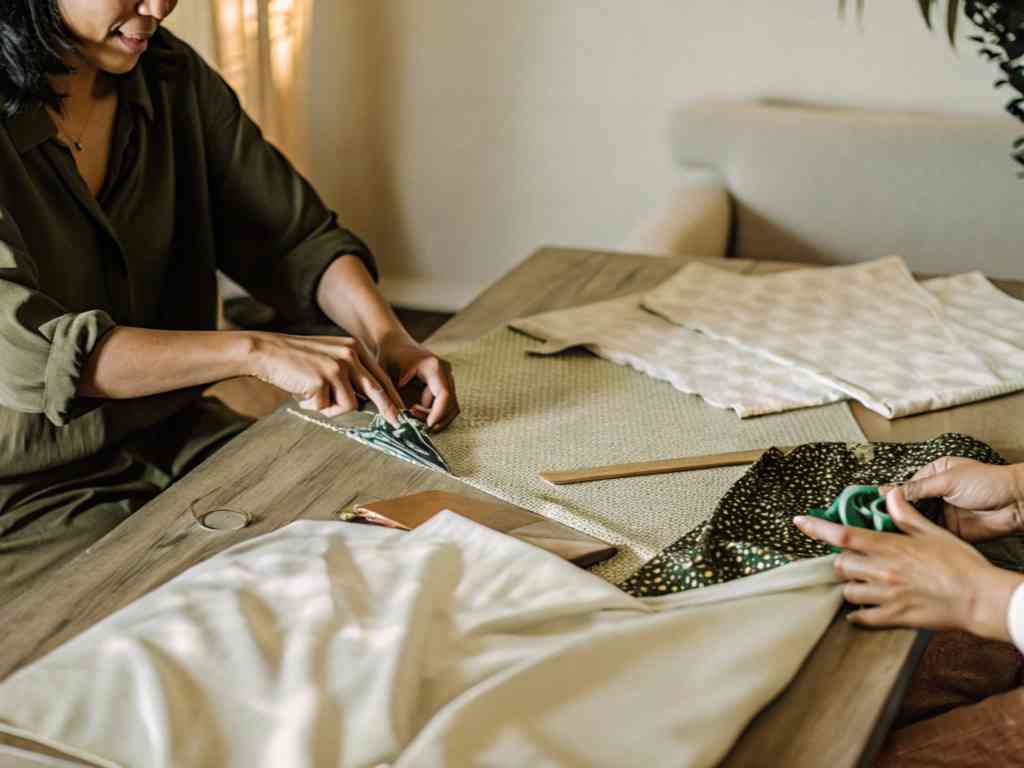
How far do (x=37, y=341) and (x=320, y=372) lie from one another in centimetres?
30

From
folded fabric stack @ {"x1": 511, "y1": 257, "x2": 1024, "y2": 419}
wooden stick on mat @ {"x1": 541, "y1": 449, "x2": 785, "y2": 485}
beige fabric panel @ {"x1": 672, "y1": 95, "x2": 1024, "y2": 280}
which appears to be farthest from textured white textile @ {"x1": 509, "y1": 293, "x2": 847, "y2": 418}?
beige fabric panel @ {"x1": 672, "y1": 95, "x2": 1024, "y2": 280}

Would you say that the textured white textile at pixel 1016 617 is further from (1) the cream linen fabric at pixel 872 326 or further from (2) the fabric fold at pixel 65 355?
(2) the fabric fold at pixel 65 355

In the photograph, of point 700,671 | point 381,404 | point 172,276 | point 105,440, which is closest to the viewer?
point 700,671

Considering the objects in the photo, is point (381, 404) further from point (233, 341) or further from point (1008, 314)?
point (1008, 314)

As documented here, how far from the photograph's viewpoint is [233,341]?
4.47 ft

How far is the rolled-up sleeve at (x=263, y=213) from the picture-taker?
176 cm

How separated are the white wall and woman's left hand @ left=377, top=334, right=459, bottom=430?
1689mm

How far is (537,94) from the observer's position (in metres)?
3.31

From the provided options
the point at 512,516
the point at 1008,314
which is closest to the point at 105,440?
the point at 512,516

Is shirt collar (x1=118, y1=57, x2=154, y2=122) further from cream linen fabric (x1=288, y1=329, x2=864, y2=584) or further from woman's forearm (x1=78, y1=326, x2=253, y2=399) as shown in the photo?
cream linen fabric (x1=288, y1=329, x2=864, y2=584)

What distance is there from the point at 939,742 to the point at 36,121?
1.23m

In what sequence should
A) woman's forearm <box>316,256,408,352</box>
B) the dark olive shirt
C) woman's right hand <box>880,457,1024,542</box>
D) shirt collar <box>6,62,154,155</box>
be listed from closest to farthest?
1. woman's right hand <box>880,457,1024,542</box>
2. the dark olive shirt
3. shirt collar <box>6,62,154,155</box>
4. woman's forearm <box>316,256,408,352</box>

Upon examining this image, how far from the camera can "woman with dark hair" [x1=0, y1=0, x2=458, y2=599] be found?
133cm

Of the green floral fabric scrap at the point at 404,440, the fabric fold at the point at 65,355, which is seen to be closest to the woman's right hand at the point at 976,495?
the green floral fabric scrap at the point at 404,440
